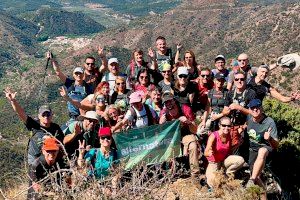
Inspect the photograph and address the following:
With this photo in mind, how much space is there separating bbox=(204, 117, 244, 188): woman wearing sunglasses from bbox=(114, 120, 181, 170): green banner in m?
0.69

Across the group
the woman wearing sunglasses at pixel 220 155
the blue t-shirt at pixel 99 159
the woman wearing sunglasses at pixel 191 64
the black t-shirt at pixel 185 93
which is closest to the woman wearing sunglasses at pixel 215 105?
the black t-shirt at pixel 185 93

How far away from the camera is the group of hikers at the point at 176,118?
7230 mm

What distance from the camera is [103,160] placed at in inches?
273

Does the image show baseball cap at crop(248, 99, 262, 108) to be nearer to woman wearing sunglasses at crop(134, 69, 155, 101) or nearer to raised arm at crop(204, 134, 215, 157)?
raised arm at crop(204, 134, 215, 157)

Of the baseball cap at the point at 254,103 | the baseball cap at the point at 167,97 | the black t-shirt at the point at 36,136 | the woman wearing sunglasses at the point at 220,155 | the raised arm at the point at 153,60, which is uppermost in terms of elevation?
the raised arm at the point at 153,60

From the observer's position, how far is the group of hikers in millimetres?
7230

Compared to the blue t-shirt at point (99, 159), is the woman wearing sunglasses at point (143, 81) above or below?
above

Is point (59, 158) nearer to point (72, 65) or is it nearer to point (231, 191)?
point (231, 191)

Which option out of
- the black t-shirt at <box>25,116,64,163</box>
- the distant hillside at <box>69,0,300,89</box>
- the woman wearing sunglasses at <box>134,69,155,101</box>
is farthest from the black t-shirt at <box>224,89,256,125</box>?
the distant hillside at <box>69,0,300,89</box>

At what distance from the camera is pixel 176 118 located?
799 centimetres

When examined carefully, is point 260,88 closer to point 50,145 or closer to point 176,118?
point 176,118

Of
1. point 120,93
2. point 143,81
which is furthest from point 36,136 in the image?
point 143,81

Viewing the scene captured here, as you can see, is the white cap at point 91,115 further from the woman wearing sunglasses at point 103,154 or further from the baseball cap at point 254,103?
the baseball cap at point 254,103

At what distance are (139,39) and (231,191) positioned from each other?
641 ft
